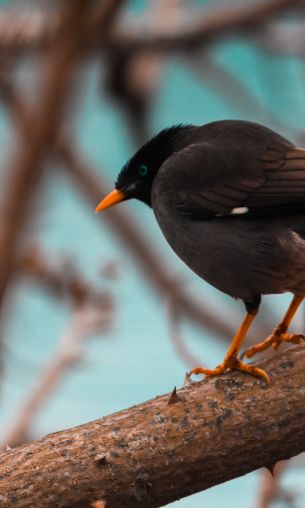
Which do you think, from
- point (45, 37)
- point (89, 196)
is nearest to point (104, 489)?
point (45, 37)

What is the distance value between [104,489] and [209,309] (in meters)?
6.01

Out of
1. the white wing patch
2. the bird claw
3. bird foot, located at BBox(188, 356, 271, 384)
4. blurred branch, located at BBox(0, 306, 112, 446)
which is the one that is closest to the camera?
bird foot, located at BBox(188, 356, 271, 384)

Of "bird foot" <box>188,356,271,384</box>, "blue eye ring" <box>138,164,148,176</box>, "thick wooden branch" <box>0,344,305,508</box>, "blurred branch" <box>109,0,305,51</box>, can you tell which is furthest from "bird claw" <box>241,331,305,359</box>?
"blurred branch" <box>109,0,305,51</box>

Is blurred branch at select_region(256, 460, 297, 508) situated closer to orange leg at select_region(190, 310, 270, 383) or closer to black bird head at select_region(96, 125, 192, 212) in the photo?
orange leg at select_region(190, 310, 270, 383)

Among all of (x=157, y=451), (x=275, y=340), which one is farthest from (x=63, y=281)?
(x=157, y=451)

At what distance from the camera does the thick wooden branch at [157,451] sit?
354 cm

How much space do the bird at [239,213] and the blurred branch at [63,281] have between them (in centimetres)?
63

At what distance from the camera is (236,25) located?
9039 millimetres

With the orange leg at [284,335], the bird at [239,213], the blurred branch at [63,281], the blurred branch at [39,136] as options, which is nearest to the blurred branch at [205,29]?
the blurred branch at [63,281]

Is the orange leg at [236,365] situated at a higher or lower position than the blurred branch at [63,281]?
lower

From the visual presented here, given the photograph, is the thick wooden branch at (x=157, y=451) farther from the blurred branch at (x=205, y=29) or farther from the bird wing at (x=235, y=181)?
the blurred branch at (x=205, y=29)

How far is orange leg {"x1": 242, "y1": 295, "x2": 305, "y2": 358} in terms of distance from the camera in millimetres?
4629

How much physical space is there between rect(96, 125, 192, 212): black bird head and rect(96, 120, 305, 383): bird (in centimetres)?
16

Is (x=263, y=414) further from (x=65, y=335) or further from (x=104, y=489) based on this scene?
(x=65, y=335)
